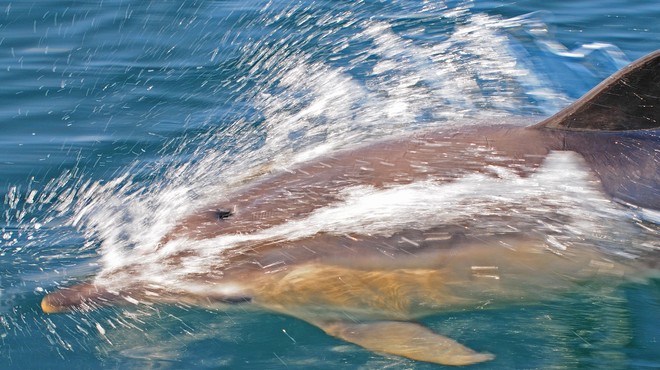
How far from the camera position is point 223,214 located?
19.0 ft

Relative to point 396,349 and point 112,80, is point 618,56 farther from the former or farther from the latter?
point 396,349

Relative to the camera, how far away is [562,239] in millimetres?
5637

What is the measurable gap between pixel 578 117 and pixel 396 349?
192cm

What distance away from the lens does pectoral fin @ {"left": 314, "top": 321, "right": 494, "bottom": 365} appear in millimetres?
5062

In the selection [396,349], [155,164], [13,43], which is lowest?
[396,349]

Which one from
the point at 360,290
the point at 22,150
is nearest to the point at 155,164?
the point at 22,150

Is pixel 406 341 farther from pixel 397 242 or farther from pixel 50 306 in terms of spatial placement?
pixel 50 306

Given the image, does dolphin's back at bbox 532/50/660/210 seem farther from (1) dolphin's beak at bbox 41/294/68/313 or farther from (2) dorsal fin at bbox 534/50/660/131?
(1) dolphin's beak at bbox 41/294/68/313

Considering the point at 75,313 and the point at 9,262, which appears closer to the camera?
the point at 75,313

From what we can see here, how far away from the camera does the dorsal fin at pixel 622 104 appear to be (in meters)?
5.66

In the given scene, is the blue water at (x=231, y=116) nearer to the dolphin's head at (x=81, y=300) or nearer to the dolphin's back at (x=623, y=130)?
the dolphin's head at (x=81, y=300)

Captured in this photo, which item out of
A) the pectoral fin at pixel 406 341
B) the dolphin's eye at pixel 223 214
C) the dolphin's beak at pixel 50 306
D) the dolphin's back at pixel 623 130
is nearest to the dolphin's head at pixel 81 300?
the dolphin's beak at pixel 50 306

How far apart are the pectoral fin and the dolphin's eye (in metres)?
0.89

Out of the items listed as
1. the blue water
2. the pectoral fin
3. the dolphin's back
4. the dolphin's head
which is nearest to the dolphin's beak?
the dolphin's head
